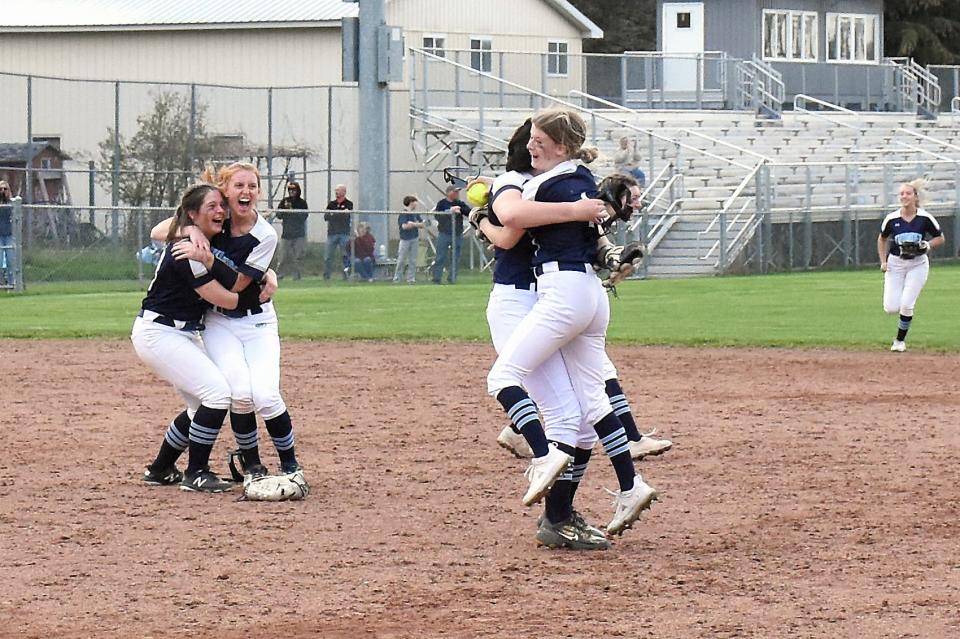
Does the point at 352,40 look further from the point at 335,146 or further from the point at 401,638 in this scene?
the point at 401,638

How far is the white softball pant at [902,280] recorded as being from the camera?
1709 centimetres

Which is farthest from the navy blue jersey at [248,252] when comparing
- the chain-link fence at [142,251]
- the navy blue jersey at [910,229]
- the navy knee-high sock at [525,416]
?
the chain-link fence at [142,251]

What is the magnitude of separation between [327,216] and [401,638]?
2224 cm

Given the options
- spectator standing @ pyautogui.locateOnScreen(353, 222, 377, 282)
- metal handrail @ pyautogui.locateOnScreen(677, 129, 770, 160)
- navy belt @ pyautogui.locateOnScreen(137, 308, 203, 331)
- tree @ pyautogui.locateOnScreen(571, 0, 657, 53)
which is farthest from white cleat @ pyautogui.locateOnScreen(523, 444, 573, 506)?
tree @ pyautogui.locateOnScreen(571, 0, 657, 53)

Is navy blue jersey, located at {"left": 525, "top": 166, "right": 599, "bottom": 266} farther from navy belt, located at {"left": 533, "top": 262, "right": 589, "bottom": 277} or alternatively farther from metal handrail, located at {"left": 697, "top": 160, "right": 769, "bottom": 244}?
metal handrail, located at {"left": 697, "top": 160, "right": 769, "bottom": 244}

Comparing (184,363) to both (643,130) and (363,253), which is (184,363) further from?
(643,130)

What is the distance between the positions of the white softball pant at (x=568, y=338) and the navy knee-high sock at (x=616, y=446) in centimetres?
4

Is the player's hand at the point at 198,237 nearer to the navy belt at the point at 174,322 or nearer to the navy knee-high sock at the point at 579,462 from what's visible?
the navy belt at the point at 174,322

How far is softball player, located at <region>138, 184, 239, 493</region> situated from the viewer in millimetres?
8445

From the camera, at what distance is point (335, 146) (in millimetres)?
36469

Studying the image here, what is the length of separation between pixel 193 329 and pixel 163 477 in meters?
0.92

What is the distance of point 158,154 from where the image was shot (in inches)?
1310

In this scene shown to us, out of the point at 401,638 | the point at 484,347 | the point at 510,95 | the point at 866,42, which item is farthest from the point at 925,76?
the point at 401,638

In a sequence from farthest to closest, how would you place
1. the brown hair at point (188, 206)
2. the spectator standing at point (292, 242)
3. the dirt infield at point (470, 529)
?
1. the spectator standing at point (292, 242)
2. the brown hair at point (188, 206)
3. the dirt infield at point (470, 529)
